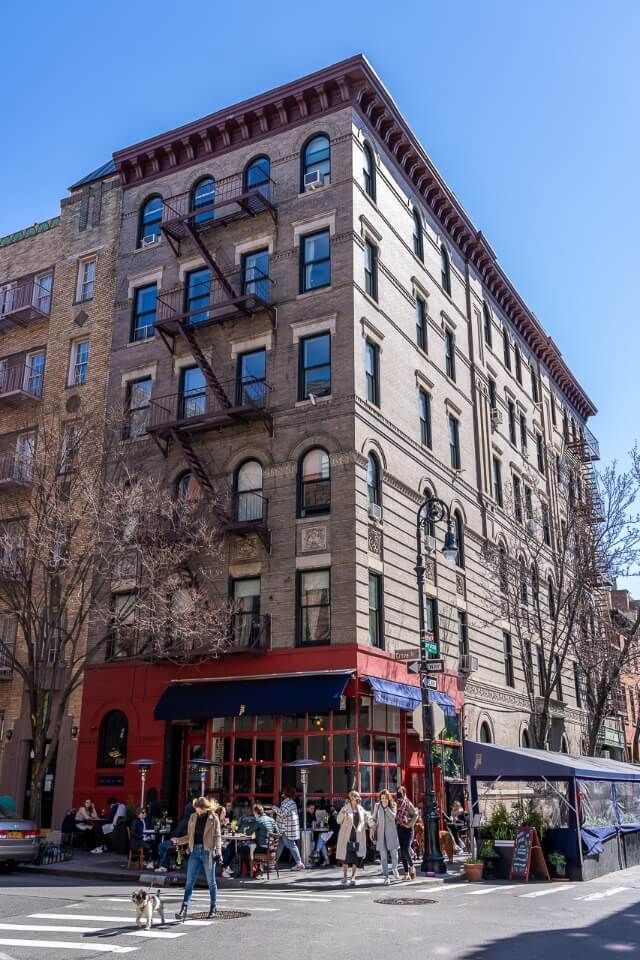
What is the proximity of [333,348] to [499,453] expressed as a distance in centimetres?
1439

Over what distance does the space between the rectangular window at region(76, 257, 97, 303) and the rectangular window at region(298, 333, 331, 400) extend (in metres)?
10.1

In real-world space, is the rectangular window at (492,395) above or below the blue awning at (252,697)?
above

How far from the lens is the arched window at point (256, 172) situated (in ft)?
96.4

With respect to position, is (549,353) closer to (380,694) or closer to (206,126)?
(206,126)

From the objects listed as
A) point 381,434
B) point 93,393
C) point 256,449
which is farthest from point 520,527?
point 93,393

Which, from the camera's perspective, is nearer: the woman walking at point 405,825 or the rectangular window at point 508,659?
the woman walking at point 405,825

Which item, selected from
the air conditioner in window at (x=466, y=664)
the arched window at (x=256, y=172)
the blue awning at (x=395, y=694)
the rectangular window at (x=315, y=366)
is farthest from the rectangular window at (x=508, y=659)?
the arched window at (x=256, y=172)

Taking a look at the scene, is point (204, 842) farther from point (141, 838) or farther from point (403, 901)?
point (141, 838)

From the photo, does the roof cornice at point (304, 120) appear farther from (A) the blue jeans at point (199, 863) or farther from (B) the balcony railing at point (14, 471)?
(A) the blue jeans at point (199, 863)

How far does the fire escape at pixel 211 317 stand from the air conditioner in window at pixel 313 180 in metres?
1.31

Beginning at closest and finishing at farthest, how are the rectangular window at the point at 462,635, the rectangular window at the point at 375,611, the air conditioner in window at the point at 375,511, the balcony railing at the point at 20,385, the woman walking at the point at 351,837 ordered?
the woman walking at the point at 351,837
the rectangular window at the point at 375,611
the air conditioner in window at the point at 375,511
the rectangular window at the point at 462,635
the balcony railing at the point at 20,385

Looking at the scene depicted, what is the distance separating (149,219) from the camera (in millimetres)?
31766

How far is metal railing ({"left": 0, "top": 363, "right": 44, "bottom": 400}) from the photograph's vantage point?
105 feet

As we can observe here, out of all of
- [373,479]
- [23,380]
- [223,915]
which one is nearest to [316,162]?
[373,479]
